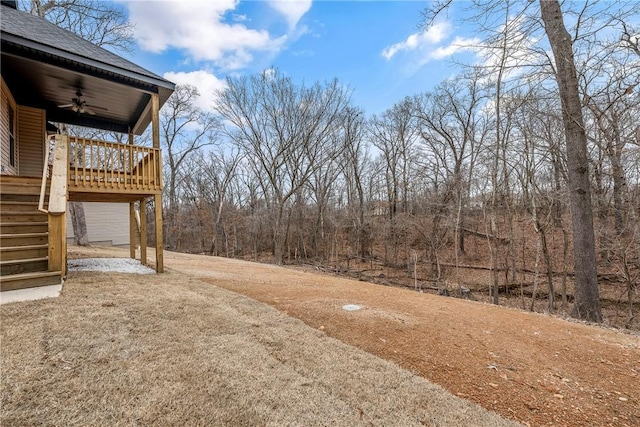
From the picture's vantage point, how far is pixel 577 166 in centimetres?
602

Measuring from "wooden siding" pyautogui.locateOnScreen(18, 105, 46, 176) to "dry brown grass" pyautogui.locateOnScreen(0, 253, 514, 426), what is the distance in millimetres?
6178

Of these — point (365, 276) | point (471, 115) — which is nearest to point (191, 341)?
point (365, 276)

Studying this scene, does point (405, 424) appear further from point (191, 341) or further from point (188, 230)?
point (188, 230)

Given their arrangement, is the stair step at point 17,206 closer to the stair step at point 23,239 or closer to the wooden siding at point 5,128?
the stair step at point 23,239

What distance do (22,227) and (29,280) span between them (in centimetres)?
115

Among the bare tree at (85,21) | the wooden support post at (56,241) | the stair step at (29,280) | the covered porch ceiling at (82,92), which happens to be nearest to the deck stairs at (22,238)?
the stair step at (29,280)

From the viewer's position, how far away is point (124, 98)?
686cm

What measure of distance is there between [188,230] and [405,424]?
25.1m

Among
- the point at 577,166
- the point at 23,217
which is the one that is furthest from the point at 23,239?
the point at 577,166

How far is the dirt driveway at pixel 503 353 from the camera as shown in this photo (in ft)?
7.21

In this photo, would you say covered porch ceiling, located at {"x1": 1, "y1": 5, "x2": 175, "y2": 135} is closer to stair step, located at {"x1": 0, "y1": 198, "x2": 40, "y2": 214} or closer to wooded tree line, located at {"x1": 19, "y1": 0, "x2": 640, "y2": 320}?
stair step, located at {"x1": 0, "y1": 198, "x2": 40, "y2": 214}

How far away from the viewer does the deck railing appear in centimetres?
503

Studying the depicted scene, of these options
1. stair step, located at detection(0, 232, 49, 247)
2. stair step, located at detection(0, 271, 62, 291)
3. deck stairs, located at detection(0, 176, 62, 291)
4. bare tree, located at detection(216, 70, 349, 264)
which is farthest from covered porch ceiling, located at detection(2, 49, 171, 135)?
bare tree, located at detection(216, 70, 349, 264)

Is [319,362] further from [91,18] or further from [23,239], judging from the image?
[91,18]
